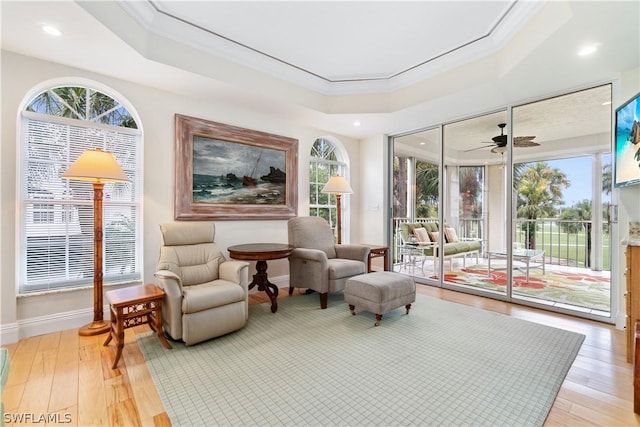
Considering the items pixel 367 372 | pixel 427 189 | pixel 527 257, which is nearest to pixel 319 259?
pixel 367 372

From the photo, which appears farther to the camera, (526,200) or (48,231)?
(526,200)

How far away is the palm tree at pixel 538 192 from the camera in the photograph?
3523mm

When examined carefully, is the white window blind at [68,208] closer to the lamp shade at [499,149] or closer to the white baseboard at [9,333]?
the white baseboard at [9,333]

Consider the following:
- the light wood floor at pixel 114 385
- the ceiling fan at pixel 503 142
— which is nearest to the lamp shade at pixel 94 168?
the light wood floor at pixel 114 385

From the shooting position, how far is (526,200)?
3703 millimetres

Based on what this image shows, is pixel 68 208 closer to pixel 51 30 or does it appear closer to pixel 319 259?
pixel 51 30

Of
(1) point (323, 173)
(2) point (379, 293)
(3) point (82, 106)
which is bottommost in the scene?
(2) point (379, 293)

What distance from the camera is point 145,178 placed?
3154 millimetres

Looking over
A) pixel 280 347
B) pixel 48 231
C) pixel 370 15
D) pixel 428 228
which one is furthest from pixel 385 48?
pixel 48 231

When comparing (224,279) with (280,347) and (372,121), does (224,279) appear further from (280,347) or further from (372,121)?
(372,121)

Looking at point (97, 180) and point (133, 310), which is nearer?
point (133, 310)

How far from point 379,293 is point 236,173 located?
94.7 inches

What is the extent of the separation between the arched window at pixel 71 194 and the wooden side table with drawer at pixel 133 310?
0.90 metres

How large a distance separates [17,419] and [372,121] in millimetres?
4520
